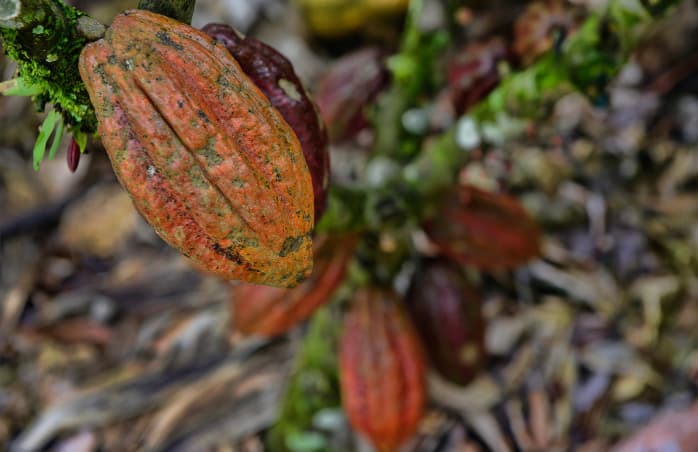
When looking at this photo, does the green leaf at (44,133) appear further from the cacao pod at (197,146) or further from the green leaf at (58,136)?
the cacao pod at (197,146)

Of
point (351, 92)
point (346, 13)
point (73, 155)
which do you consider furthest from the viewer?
point (346, 13)

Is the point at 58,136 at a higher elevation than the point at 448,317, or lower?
higher

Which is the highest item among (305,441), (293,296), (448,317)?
(293,296)

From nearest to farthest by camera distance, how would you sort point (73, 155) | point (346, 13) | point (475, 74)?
point (73, 155) → point (475, 74) → point (346, 13)

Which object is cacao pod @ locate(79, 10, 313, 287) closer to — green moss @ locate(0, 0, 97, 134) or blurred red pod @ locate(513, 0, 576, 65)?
green moss @ locate(0, 0, 97, 134)

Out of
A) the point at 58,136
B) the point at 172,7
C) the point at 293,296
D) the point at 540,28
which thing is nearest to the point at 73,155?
the point at 58,136

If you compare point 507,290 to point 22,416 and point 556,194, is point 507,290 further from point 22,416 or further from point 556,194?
point 22,416

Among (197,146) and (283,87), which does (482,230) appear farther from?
(197,146)

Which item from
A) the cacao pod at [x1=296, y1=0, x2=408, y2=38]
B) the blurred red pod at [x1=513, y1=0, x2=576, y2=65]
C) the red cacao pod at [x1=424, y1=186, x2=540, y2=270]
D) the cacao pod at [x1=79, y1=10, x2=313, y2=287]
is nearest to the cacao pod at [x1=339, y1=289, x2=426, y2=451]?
the red cacao pod at [x1=424, y1=186, x2=540, y2=270]
